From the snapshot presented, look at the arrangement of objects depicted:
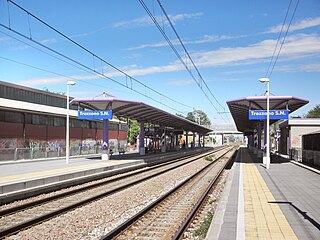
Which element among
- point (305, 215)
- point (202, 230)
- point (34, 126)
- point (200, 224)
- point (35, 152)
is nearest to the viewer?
point (202, 230)

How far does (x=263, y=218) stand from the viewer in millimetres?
8305

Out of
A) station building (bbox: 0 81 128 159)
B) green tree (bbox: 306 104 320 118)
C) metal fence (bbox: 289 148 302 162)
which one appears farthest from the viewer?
green tree (bbox: 306 104 320 118)

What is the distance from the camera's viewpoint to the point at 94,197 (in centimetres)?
1283

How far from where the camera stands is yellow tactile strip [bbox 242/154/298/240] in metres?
6.91

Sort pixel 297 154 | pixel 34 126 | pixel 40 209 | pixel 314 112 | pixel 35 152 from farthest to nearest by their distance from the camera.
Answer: pixel 314 112, pixel 34 126, pixel 297 154, pixel 35 152, pixel 40 209

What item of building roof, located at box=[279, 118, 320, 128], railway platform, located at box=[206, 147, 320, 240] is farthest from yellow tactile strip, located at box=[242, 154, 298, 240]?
building roof, located at box=[279, 118, 320, 128]

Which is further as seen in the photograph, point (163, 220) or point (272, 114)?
point (272, 114)

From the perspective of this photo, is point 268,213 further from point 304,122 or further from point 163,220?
point 304,122

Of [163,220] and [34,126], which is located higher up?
[34,126]

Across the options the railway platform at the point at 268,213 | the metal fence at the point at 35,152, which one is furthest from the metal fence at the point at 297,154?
the metal fence at the point at 35,152

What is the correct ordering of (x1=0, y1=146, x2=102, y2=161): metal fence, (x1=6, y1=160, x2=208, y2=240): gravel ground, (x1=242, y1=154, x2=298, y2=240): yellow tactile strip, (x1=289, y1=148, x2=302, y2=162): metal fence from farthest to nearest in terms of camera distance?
(x1=289, y1=148, x2=302, y2=162): metal fence → (x1=0, y1=146, x2=102, y2=161): metal fence → (x1=6, y1=160, x2=208, y2=240): gravel ground → (x1=242, y1=154, x2=298, y2=240): yellow tactile strip

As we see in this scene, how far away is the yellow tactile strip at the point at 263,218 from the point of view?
6.91 metres

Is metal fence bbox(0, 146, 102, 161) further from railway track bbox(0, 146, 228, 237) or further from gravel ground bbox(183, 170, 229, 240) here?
gravel ground bbox(183, 170, 229, 240)

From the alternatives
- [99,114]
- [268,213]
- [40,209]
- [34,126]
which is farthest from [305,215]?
[34,126]
